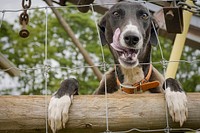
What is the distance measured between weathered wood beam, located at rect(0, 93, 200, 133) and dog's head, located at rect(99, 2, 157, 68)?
541mm

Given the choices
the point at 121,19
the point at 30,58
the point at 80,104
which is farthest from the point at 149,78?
the point at 30,58

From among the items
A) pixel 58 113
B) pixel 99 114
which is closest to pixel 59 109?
pixel 58 113

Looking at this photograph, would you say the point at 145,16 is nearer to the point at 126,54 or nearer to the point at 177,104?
the point at 126,54

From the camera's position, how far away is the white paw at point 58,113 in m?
2.23

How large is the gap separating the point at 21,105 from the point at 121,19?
1.11m

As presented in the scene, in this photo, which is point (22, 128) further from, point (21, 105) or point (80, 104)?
point (80, 104)

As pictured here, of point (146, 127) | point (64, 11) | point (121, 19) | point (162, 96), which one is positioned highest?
point (64, 11)

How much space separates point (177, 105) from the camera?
224 centimetres

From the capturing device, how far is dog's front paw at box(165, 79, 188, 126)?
221 centimetres

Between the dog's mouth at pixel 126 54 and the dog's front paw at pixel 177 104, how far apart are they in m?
0.46

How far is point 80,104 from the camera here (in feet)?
7.46

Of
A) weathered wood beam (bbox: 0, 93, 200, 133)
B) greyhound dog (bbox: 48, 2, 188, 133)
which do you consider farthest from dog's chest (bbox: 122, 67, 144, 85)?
weathered wood beam (bbox: 0, 93, 200, 133)

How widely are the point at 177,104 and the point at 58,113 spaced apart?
0.56 m

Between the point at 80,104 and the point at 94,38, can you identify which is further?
the point at 94,38
